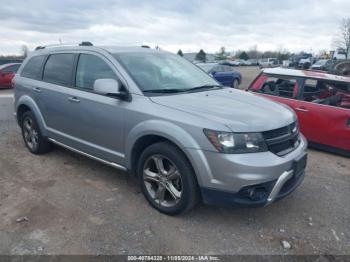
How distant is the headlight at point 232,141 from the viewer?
2.85 metres

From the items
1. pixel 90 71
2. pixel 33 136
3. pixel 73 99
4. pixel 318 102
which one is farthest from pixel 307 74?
pixel 33 136

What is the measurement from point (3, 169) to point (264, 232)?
3.92m

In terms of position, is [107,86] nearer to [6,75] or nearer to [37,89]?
[37,89]

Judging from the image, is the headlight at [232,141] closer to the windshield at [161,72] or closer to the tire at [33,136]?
the windshield at [161,72]

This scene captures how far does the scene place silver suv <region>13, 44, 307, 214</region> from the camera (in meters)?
2.89

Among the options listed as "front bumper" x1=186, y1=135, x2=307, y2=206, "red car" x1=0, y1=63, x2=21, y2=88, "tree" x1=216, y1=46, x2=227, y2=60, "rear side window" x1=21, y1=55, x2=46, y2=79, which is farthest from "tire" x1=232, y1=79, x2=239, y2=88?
"tree" x1=216, y1=46, x2=227, y2=60

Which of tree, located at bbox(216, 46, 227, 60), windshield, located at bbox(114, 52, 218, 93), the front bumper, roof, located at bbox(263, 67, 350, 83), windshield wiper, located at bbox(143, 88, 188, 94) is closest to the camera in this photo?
the front bumper

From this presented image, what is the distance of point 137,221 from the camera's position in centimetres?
333

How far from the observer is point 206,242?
9.81 feet

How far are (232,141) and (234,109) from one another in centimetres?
50

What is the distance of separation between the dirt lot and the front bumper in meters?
0.41

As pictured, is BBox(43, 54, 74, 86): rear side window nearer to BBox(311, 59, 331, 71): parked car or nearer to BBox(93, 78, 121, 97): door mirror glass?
BBox(93, 78, 121, 97): door mirror glass

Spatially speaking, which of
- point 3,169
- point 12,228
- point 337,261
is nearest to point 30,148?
point 3,169

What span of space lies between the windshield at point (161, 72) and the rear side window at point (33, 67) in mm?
1872
